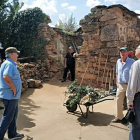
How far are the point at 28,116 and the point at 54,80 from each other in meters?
4.34

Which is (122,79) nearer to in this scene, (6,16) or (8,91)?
(8,91)

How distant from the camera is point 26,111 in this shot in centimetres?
437

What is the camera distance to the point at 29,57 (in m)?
8.69

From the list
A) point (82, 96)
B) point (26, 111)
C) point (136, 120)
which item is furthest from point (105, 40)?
point (136, 120)

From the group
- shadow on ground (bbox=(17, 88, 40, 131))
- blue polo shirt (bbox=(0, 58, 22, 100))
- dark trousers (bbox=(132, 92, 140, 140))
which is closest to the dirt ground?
shadow on ground (bbox=(17, 88, 40, 131))

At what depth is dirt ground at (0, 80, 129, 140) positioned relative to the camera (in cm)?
305

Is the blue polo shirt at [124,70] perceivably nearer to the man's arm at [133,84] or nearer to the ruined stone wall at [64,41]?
the man's arm at [133,84]

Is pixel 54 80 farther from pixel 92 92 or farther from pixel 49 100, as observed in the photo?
pixel 92 92

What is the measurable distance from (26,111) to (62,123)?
1232 millimetres

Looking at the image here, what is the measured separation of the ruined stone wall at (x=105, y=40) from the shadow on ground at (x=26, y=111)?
2.54 metres

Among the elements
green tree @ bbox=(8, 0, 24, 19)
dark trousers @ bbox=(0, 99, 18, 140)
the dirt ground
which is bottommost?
the dirt ground

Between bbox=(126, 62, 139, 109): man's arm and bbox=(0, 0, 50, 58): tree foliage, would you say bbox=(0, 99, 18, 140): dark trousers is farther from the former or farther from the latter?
bbox=(0, 0, 50, 58): tree foliage

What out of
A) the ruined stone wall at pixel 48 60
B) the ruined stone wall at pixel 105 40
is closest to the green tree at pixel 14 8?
the ruined stone wall at pixel 48 60

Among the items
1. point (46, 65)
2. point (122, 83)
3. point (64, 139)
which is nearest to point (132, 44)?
point (122, 83)
